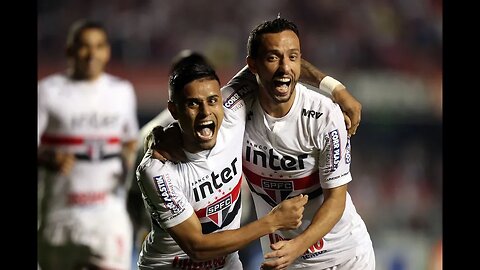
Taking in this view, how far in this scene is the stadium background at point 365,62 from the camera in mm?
4926

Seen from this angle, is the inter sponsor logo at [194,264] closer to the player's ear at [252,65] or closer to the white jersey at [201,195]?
the white jersey at [201,195]

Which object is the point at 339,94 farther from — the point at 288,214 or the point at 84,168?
the point at 84,168

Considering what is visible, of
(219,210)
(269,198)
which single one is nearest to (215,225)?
(219,210)

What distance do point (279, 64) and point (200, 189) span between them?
0.39m

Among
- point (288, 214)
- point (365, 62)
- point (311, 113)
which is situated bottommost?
point (288, 214)

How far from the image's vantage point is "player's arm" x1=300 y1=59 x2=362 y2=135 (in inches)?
94.8

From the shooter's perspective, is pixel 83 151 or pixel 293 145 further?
pixel 83 151

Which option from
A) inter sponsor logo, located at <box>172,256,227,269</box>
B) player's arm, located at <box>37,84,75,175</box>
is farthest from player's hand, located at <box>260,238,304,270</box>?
player's arm, located at <box>37,84,75,175</box>

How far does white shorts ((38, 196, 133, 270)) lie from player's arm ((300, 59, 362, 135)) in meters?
1.42

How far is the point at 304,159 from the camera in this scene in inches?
94.4

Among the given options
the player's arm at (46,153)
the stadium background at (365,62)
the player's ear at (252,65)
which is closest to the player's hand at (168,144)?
the player's ear at (252,65)

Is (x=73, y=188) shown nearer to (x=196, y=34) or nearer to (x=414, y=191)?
(x=196, y=34)

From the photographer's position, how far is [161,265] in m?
2.37

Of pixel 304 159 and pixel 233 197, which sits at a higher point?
pixel 304 159
